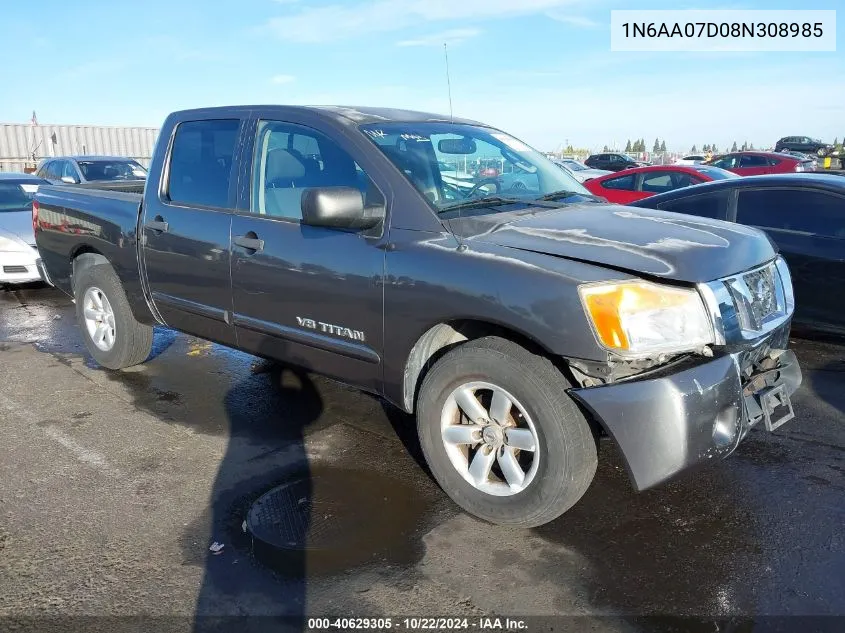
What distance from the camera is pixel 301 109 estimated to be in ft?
12.2

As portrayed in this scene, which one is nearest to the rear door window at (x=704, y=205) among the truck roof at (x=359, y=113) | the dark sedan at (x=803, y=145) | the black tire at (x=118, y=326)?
the truck roof at (x=359, y=113)

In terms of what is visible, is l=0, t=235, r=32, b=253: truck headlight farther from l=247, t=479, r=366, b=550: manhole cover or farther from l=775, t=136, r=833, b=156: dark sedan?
l=775, t=136, r=833, b=156: dark sedan

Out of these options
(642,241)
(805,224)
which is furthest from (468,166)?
(805,224)

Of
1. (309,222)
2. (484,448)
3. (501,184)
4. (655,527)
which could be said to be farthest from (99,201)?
(655,527)

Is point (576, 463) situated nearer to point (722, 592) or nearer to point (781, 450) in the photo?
point (722, 592)

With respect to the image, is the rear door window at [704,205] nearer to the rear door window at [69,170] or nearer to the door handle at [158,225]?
the door handle at [158,225]

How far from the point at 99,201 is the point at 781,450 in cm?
460

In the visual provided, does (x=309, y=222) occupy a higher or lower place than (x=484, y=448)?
higher

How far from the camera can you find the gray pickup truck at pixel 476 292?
262 cm

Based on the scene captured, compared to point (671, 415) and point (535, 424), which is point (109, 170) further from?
point (671, 415)

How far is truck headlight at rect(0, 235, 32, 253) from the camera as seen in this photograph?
25.4 feet

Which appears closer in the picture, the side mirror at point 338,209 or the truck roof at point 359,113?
the side mirror at point 338,209

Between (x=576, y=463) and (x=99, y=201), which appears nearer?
(x=576, y=463)

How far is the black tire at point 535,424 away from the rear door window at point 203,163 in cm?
174
